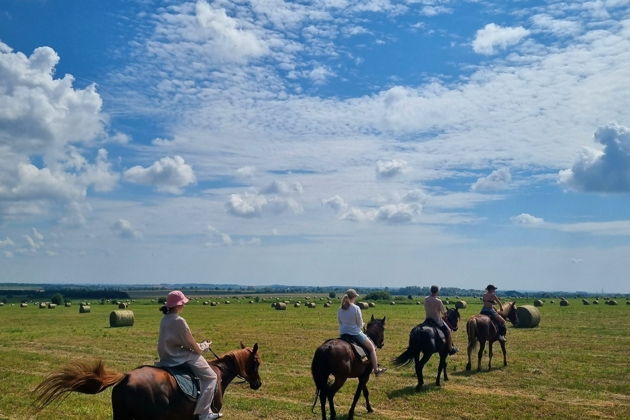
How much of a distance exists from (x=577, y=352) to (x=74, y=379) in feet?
74.6

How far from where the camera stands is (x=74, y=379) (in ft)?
25.7

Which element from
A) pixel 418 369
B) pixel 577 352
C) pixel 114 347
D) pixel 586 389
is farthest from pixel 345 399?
pixel 114 347

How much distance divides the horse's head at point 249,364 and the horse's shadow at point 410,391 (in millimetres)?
6494

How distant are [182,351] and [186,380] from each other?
48 centimetres

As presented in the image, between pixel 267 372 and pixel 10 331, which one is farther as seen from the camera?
pixel 10 331

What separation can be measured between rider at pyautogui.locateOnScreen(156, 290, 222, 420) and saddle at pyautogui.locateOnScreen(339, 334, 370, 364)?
5026 millimetres

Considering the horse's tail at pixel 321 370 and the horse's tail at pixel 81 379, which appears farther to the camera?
the horse's tail at pixel 321 370

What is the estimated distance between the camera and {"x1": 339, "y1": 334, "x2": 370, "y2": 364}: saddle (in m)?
13.2

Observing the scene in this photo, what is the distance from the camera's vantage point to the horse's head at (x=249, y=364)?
10297 mm

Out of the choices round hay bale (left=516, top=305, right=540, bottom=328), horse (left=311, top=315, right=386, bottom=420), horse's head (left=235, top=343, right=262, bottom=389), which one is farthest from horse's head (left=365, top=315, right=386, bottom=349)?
round hay bale (left=516, top=305, right=540, bottom=328)

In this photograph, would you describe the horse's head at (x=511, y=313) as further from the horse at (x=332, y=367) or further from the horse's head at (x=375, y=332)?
the horse at (x=332, y=367)

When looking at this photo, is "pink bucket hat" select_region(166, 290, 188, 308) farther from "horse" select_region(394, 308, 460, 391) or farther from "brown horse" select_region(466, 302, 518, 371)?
"brown horse" select_region(466, 302, 518, 371)

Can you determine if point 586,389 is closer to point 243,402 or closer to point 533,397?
point 533,397


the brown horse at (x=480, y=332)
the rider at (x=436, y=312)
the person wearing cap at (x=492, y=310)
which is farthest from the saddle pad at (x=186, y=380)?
the person wearing cap at (x=492, y=310)
